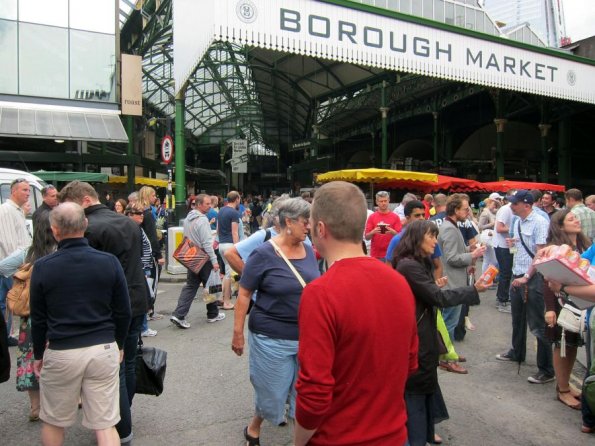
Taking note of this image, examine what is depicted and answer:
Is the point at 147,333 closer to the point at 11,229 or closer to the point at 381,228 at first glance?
the point at 11,229

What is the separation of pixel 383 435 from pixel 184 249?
17.4 ft

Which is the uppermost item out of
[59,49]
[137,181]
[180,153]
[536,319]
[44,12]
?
[44,12]

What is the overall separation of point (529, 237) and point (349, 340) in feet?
15.2

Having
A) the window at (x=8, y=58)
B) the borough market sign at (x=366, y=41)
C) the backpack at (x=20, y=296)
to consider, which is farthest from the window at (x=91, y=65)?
the backpack at (x=20, y=296)

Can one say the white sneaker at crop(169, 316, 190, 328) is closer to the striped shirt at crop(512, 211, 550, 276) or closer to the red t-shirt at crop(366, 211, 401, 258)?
the red t-shirt at crop(366, 211, 401, 258)

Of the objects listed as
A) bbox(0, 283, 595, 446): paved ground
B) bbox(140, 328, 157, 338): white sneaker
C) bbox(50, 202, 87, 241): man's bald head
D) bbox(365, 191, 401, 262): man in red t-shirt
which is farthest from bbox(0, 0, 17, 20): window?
bbox(50, 202, 87, 241): man's bald head

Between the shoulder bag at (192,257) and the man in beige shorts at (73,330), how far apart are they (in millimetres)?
3752

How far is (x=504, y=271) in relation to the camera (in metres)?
7.41

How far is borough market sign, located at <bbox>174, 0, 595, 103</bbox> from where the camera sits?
948cm

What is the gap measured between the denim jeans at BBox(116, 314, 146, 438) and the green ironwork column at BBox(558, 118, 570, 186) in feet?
77.1

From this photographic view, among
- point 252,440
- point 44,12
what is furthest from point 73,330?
point 44,12

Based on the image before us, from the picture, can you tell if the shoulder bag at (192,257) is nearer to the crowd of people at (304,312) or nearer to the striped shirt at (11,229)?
the crowd of people at (304,312)

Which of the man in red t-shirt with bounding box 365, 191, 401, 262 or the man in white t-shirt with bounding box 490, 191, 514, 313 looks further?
the man in white t-shirt with bounding box 490, 191, 514, 313

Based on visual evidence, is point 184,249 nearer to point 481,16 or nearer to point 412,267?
point 412,267
